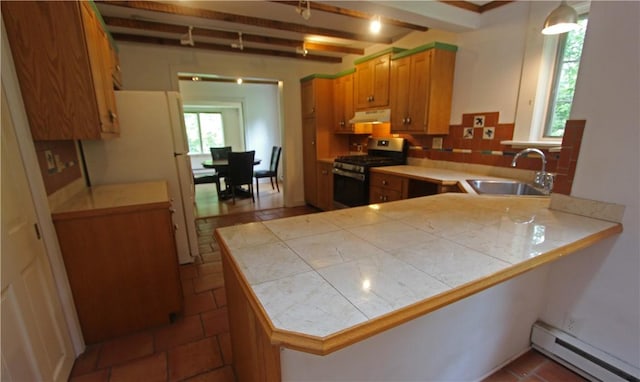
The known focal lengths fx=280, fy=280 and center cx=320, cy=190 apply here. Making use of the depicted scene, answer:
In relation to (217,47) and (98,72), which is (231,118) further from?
(98,72)

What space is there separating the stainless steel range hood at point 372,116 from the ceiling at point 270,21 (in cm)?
90

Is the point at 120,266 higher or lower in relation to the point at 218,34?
lower

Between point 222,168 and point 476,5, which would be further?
point 222,168

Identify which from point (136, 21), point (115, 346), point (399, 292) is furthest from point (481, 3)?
point (115, 346)

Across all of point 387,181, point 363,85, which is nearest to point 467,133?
point 387,181

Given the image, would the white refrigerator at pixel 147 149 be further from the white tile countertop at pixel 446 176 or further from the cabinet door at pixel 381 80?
the cabinet door at pixel 381 80

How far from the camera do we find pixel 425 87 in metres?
2.85

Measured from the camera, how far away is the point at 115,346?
5.81ft

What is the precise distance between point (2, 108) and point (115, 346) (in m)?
1.45

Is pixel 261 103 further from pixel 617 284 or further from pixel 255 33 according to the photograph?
pixel 617 284

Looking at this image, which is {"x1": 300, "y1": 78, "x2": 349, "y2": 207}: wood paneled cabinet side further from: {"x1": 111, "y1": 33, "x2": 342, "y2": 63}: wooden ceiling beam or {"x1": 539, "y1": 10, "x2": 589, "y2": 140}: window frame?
{"x1": 539, "y1": 10, "x2": 589, "y2": 140}: window frame

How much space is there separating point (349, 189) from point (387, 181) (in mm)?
687

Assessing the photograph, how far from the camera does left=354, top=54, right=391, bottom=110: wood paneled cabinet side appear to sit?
3.27 meters

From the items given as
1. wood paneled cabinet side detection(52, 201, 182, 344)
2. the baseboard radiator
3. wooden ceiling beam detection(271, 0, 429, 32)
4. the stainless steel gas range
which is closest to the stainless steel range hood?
the stainless steel gas range
